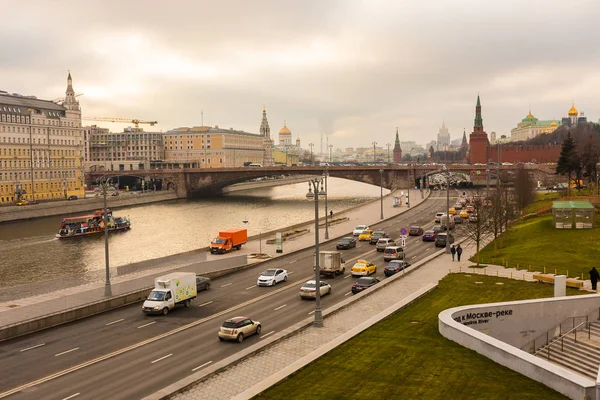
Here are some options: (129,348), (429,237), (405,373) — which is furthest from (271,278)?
(429,237)

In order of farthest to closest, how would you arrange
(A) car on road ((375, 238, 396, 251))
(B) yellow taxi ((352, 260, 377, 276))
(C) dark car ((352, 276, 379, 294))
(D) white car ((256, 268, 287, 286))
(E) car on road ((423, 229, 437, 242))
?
(E) car on road ((423, 229, 437, 242)) < (A) car on road ((375, 238, 396, 251)) < (B) yellow taxi ((352, 260, 377, 276)) < (D) white car ((256, 268, 287, 286)) < (C) dark car ((352, 276, 379, 294))

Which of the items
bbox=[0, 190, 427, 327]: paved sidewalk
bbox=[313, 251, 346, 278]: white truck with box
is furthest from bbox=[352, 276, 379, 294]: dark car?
bbox=[0, 190, 427, 327]: paved sidewalk

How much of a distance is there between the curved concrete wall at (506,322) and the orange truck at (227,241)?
2989 centimetres

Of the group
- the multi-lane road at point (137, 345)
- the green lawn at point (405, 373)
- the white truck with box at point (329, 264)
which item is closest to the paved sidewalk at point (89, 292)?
the multi-lane road at point (137, 345)

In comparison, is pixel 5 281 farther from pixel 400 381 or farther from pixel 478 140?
pixel 478 140

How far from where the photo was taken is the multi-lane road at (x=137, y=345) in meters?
20.5

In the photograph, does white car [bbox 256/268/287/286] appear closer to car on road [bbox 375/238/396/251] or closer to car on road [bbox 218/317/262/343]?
car on road [bbox 218/317/262/343]

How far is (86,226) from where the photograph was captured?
256 feet

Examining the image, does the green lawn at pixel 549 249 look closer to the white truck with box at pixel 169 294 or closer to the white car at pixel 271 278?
the white car at pixel 271 278

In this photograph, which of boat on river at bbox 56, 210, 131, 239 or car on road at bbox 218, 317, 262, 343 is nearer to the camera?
car on road at bbox 218, 317, 262, 343

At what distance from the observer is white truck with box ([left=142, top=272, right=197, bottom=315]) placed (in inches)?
1196

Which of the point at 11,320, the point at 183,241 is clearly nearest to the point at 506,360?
the point at 11,320

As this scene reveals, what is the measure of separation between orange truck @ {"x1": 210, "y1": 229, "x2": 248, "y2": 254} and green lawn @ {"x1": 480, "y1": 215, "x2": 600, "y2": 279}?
71.6ft

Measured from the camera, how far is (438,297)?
3039 cm
